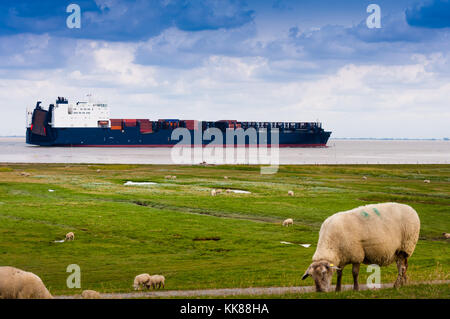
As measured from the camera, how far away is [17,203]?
38.2 m

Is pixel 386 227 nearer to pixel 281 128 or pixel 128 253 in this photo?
pixel 128 253

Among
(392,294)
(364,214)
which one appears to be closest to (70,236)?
(364,214)

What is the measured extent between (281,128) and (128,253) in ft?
515

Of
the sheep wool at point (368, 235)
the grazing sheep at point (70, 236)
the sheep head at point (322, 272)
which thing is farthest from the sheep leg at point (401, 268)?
the grazing sheep at point (70, 236)

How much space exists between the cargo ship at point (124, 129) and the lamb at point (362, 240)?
15315 centimetres

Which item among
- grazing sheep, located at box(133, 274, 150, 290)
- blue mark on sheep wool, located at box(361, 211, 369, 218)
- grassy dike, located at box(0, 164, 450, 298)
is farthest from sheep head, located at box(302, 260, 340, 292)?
grazing sheep, located at box(133, 274, 150, 290)

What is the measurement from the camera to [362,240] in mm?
13688

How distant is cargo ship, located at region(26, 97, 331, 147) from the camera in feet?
536

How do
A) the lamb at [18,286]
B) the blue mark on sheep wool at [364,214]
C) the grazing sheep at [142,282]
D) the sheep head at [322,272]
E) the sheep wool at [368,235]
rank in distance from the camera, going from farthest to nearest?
the grazing sheep at [142,282] < the blue mark on sheep wool at [364,214] < the sheep wool at [368,235] < the sheep head at [322,272] < the lamb at [18,286]

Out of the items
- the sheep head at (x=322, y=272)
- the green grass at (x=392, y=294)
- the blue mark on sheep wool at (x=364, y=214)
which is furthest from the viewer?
the blue mark on sheep wool at (x=364, y=214)

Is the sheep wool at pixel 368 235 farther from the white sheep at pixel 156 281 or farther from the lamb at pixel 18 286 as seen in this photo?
the lamb at pixel 18 286

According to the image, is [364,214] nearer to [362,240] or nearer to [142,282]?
[362,240]

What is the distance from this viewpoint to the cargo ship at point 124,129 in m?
163

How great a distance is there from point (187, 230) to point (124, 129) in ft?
460
